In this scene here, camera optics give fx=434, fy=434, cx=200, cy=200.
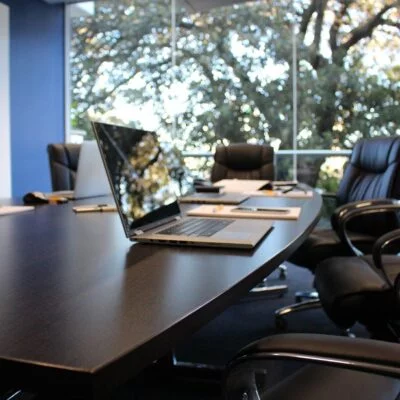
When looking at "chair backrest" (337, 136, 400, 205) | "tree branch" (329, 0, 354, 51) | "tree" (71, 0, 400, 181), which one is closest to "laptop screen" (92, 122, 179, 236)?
"chair backrest" (337, 136, 400, 205)

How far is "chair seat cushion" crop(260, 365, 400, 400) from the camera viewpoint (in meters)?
0.82

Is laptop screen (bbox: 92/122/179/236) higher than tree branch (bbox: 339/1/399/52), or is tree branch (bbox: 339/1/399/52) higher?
tree branch (bbox: 339/1/399/52)

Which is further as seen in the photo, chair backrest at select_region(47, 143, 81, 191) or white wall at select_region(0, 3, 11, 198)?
white wall at select_region(0, 3, 11, 198)

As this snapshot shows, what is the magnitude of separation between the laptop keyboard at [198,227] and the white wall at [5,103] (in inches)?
160

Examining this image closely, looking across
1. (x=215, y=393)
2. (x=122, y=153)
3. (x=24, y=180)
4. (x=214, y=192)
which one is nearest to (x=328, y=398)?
(x=122, y=153)

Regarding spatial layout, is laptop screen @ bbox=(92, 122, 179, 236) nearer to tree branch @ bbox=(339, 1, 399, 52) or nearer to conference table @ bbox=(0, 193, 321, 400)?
conference table @ bbox=(0, 193, 321, 400)

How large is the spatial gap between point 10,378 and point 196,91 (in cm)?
497

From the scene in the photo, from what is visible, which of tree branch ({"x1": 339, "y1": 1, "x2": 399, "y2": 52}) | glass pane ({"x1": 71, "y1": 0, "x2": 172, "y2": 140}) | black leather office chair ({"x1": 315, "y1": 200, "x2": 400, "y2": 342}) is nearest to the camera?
black leather office chair ({"x1": 315, "y1": 200, "x2": 400, "y2": 342})

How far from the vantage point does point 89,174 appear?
2195mm

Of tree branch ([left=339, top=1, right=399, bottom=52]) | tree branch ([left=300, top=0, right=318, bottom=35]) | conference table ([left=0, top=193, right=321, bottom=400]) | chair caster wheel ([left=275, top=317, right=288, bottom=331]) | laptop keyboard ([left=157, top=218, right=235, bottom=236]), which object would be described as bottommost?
chair caster wheel ([left=275, top=317, right=288, bottom=331])

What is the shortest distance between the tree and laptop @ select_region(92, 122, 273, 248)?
3.13m

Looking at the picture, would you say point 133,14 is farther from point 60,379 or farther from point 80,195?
point 60,379

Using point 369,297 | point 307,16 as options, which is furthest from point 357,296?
point 307,16

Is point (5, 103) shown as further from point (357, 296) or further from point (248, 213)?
point (357, 296)
